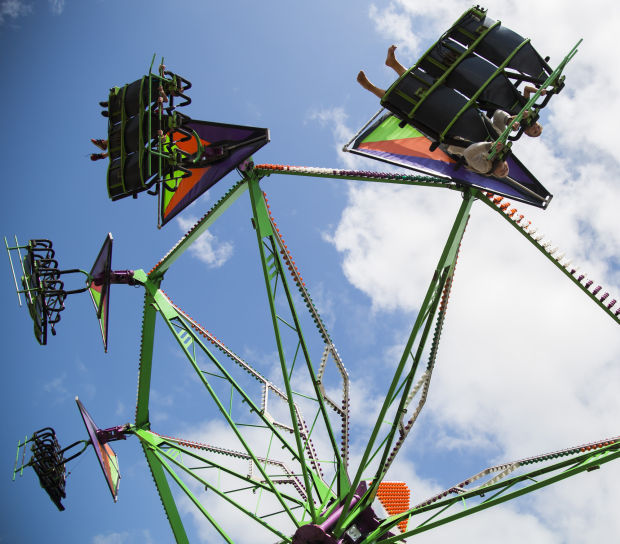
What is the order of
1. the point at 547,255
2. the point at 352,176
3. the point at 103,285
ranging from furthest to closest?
the point at 103,285 < the point at 352,176 < the point at 547,255

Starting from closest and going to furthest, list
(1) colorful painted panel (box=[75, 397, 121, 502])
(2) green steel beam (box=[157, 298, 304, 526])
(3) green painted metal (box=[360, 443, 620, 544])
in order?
(3) green painted metal (box=[360, 443, 620, 544]), (2) green steel beam (box=[157, 298, 304, 526]), (1) colorful painted panel (box=[75, 397, 121, 502])

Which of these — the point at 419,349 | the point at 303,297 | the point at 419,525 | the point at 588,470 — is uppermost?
the point at 303,297

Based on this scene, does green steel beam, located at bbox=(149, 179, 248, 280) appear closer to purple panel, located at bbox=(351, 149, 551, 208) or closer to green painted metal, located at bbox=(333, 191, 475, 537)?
purple panel, located at bbox=(351, 149, 551, 208)

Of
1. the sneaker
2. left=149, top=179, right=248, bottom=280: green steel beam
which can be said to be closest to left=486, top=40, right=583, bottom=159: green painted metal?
left=149, top=179, right=248, bottom=280: green steel beam

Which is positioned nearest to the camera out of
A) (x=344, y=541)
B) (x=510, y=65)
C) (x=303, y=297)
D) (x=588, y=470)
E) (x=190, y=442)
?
(x=588, y=470)

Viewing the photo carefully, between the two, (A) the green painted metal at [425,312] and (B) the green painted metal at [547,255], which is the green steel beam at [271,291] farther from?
(B) the green painted metal at [547,255]

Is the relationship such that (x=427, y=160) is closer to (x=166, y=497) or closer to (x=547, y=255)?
(x=547, y=255)

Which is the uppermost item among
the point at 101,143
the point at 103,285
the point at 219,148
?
the point at 101,143

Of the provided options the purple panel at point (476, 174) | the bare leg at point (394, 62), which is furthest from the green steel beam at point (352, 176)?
the bare leg at point (394, 62)

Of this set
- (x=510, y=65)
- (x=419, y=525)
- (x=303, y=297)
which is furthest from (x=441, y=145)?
(x=419, y=525)

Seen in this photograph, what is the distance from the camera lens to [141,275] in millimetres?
17297

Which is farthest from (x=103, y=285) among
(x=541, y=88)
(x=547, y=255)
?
(x=541, y=88)

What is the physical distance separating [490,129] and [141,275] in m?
10.1

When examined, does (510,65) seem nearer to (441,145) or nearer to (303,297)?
(441,145)
